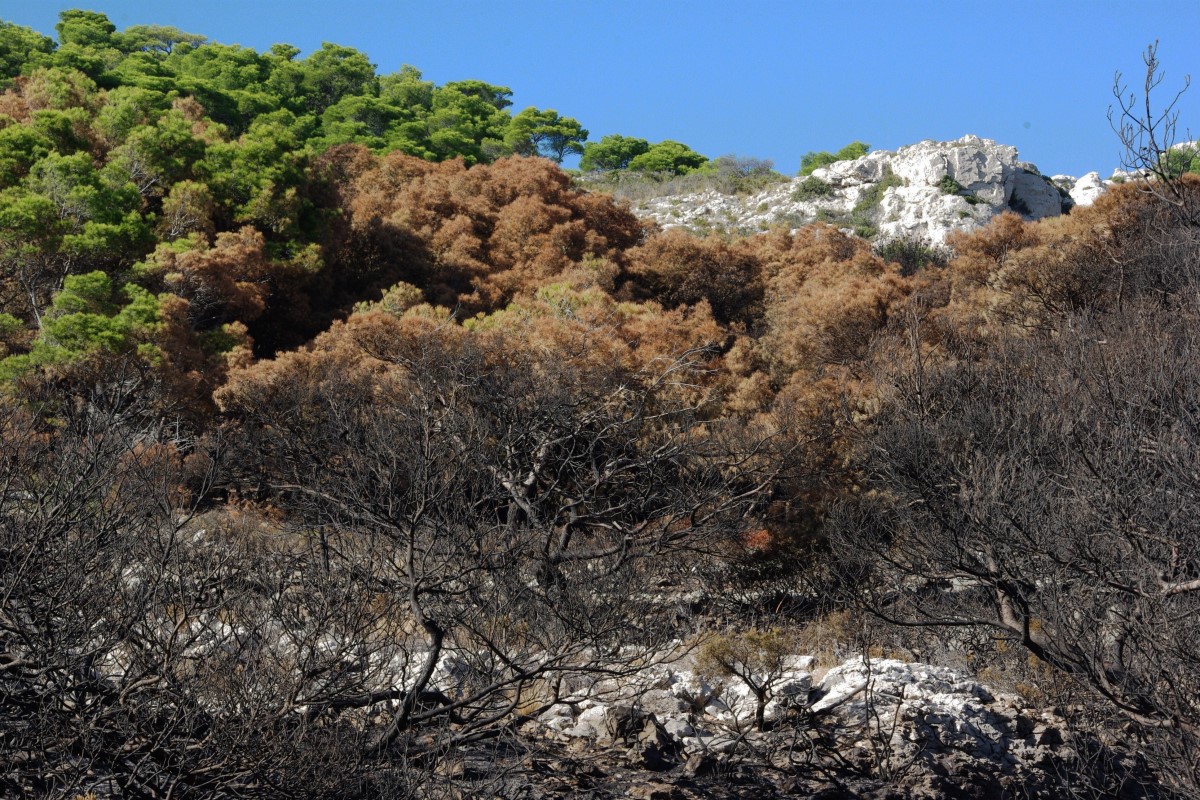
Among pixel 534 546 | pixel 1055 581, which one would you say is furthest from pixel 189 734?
pixel 1055 581

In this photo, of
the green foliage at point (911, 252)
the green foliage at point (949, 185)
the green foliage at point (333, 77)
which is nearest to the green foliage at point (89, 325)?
the green foliage at point (911, 252)

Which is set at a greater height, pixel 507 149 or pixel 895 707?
pixel 507 149

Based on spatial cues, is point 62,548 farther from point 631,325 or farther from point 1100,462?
point 631,325

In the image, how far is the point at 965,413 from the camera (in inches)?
513

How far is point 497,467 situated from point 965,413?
5877 millimetres

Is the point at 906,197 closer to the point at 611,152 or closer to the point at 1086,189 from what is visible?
the point at 1086,189

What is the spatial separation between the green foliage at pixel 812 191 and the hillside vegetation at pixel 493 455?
38.8 ft

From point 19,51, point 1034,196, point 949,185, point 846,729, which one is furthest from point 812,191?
point 846,729

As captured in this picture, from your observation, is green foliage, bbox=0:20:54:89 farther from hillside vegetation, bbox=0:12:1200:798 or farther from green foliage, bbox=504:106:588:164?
green foliage, bbox=504:106:588:164

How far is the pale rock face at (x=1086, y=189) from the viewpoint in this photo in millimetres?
35375

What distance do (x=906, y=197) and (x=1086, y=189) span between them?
26.0 feet

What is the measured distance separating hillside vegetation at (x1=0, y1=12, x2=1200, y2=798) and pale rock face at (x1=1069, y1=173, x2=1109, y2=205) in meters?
14.1

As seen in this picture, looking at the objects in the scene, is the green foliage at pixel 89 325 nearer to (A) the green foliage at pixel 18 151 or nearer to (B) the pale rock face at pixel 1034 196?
(A) the green foliage at pixel 18 151

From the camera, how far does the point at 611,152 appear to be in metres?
50.8
